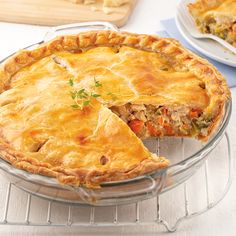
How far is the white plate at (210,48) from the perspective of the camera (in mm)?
4387

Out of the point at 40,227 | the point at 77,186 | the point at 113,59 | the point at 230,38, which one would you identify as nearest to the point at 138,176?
the point at 77,186

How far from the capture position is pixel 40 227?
3.06 metres

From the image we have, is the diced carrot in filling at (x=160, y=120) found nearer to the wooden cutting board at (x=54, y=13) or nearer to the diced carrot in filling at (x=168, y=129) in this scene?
the diced carrot in filling at (x=168, y=129)

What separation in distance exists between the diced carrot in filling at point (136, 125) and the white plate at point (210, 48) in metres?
1.14

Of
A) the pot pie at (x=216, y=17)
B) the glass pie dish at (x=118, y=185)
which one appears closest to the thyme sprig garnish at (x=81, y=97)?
the glass pie dish at (x=118, y=185)

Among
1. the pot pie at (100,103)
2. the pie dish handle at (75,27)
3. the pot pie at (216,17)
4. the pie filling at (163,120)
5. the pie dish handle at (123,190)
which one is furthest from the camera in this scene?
the pot pie at (216,17)

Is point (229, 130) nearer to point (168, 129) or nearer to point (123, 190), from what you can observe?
point (168, 129)

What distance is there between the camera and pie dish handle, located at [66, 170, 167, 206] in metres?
2.79

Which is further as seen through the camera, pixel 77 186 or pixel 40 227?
pixel 40 227

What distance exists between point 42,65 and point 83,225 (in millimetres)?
1128

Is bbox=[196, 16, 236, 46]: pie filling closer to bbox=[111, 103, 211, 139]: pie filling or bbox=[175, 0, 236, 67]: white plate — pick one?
bbox=[175, 0, 236, 67]: white plate

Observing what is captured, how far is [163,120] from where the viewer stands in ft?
11.6

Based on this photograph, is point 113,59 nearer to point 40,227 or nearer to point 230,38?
point 40,227

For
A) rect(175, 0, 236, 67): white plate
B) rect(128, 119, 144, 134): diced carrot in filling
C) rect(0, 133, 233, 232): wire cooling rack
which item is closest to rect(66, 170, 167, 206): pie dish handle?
rect(0, 133, 233, 232): wire cooling rack
